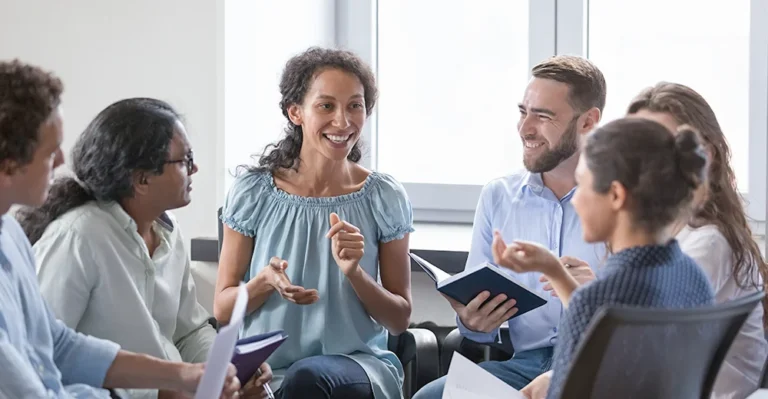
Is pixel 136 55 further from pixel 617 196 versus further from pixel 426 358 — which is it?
pixel 617 196

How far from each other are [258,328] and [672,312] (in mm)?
1369

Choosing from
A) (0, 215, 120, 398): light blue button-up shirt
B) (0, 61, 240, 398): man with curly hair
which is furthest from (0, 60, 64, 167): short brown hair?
(0, 215, 120, 398): light blue button-up shirt

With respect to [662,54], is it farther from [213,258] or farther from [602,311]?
[602,311]

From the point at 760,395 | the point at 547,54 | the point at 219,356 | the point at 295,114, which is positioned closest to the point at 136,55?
the point at 295,114

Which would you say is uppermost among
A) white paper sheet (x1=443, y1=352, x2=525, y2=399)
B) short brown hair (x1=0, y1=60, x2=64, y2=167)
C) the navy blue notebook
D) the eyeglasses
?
short brown hair (x1=0, y1=60, x2=64, y2=167)

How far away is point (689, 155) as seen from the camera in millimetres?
1555

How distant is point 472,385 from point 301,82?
3.41 feet

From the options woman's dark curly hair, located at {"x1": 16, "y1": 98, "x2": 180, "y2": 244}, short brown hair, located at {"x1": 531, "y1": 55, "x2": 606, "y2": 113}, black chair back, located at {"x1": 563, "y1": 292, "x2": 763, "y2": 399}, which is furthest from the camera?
short brown hair, located at {"x1": 531, "y1": 55, "x2": 606, "y2": 113}

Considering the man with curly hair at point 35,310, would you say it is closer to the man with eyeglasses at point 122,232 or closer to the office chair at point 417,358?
the man with eyeglasses at point 122,232

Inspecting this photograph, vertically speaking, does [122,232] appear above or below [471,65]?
below

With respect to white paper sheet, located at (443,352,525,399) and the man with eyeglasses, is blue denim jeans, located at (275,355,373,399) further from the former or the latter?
white paper sheet, located at (443,352,525,399)

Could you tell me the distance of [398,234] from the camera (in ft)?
8.58

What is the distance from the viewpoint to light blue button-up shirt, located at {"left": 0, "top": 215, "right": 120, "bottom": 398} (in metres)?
1.61

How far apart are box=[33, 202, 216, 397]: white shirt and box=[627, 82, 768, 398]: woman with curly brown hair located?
1115 millimetres
